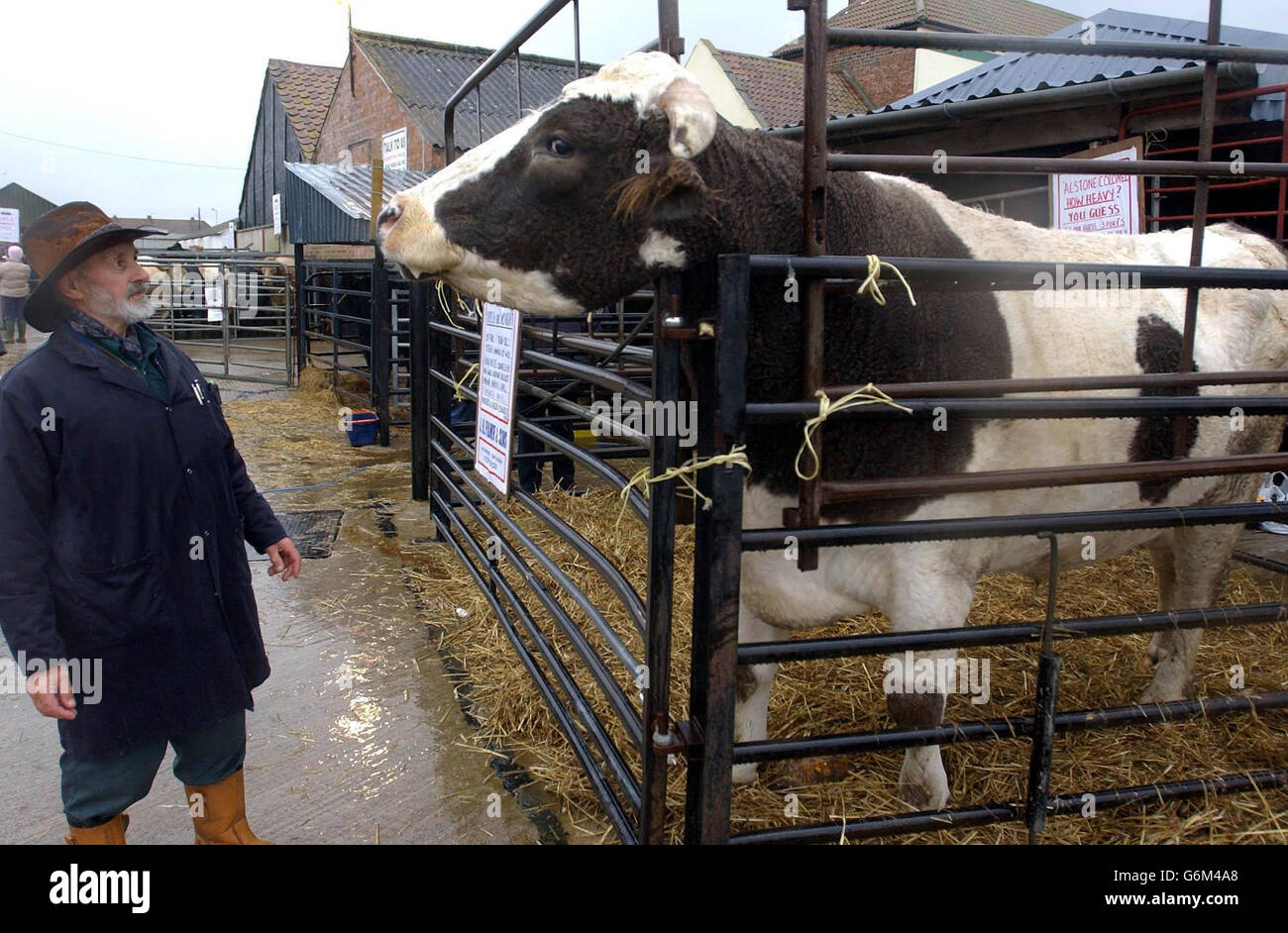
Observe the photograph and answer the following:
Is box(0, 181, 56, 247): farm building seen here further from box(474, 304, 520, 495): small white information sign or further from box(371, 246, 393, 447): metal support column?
box(474, 304, 520, 495): small white information sign

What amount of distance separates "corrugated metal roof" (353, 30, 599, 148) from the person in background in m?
8.29

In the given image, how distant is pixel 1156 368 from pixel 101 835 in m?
3.07

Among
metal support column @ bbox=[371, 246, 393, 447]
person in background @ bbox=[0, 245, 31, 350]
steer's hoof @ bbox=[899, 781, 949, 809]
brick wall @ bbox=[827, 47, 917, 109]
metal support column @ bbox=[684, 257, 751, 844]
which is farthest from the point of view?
brick wall @ bbox=[827, 47, 917, 109]

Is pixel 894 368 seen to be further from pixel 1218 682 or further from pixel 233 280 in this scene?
pixel 233 280

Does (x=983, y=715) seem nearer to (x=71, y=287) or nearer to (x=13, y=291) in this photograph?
(x=71, y=287)

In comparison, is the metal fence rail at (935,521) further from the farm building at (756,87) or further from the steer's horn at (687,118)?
the farm building at (756,87)

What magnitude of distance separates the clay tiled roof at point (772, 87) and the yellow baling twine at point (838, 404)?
19792 millimetres

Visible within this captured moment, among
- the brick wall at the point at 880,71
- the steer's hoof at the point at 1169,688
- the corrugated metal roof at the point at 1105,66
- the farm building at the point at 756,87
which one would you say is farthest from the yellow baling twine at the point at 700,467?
the brick wall at the point at 880,71

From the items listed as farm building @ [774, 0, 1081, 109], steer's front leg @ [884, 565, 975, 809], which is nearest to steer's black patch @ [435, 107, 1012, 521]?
steer's front leg @ [884, 565, 975, 809]

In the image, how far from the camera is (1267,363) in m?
3.10

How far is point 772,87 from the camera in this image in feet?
74.7

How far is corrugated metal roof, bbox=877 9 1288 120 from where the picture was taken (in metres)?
5.82

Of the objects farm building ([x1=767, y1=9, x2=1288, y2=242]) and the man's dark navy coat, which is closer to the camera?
the man's dark navy coat

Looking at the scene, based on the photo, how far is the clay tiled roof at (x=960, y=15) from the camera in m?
25.6
